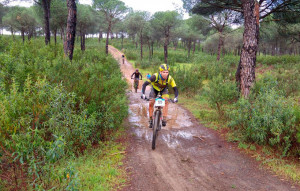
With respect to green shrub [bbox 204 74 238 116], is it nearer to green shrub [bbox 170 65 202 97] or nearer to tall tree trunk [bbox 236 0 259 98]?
tall tree trunk [bbox 236 0 259 98]

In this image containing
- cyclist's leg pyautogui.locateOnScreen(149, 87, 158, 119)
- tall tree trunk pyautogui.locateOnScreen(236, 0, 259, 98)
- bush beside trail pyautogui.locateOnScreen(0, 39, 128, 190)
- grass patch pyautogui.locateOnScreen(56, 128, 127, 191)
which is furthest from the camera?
tall tree trunk pyautogui.locateOnScreen(236, 0, 259, 98)

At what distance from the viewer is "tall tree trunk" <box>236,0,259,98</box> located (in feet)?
25.1

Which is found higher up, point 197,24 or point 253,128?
point 197,24

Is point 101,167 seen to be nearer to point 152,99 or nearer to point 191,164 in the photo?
point 191,164

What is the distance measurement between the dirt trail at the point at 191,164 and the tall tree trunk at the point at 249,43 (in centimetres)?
247

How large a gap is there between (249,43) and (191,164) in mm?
5427

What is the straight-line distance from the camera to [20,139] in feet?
9.43

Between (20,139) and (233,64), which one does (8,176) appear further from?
(233,64)

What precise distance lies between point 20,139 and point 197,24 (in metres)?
33.9

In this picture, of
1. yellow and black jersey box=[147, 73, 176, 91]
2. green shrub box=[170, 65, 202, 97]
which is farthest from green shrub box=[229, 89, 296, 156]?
green shrub box=[170, 65, 202, 97]

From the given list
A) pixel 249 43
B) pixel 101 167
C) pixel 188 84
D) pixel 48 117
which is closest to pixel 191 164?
Result: pixel 101 167

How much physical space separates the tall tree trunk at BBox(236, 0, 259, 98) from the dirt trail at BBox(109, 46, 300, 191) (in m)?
2.47

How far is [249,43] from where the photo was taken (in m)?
7.72

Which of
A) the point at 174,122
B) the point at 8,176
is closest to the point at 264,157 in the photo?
the point at 174,122
